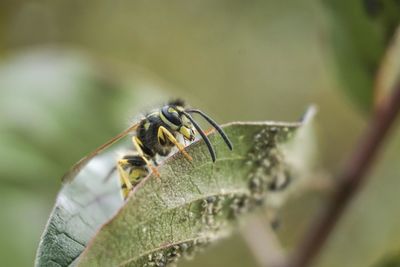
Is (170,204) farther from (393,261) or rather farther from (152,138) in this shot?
(393,261)

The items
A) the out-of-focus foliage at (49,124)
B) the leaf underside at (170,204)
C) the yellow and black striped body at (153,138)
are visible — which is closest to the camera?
the leaf underside at (170,204)

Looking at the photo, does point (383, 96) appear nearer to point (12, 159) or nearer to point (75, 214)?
point (75, 214)

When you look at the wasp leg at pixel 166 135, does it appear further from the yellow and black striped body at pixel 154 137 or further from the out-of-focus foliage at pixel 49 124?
the out-of-focus foliage at pixel 49 124

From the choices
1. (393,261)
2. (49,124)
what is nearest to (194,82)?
(49,124)

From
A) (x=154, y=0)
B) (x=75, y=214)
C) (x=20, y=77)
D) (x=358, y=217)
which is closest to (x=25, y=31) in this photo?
(x=154, y=0)

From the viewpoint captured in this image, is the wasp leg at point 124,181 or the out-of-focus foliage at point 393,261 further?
the out-of-focus foliage at point 393,261

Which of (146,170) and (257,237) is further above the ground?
(146,170)

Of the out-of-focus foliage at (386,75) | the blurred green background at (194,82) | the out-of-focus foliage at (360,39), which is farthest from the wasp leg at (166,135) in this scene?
the out-of-focus foliage at (386,75)
